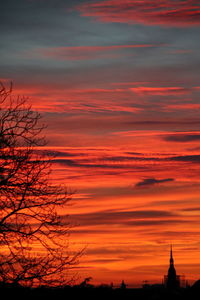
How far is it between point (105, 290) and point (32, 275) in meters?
11.7

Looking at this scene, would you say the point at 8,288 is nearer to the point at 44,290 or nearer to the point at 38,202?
the point at 44,290

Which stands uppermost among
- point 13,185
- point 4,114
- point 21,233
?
point 4,114

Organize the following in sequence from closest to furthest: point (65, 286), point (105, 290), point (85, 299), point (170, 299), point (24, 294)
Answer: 1. point (24, 294)
2. point (65, 286)
3. point (85, 299)
4. point (105, 290)
5. point (170, 299)

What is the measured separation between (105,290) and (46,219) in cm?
1157

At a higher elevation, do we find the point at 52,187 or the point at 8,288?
the point at 52,187

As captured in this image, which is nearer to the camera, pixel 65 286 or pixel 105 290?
pixel 65 286

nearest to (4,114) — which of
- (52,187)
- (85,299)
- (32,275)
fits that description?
(52,187)

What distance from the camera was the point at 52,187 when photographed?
19.3m

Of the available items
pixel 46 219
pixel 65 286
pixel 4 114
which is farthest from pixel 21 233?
pixel 4 114

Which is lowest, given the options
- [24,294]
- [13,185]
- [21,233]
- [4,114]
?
[24,294]

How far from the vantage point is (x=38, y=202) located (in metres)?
18.9

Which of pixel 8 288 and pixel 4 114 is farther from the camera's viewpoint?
pixel 4 114

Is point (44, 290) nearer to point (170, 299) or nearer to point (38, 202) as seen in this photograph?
point (38, 202)

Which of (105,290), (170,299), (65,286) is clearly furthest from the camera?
(170,299)
